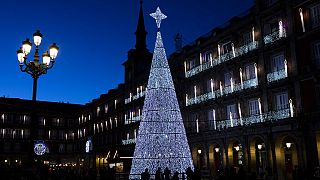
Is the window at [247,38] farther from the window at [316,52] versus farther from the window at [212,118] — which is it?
the window at [212,118]

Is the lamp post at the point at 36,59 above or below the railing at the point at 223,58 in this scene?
below

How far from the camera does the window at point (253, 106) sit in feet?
93.4

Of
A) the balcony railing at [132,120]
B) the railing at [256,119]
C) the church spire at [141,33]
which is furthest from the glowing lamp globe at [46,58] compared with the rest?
the church spire at [141,33]

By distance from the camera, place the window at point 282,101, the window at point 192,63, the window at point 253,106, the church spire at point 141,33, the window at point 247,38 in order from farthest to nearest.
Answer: the church spire at point 141,33, the window at point 192,63, the window at point 247,38, the window at point 253,106, the window at point 282,101

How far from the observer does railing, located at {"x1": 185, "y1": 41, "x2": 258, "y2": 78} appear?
95.8 feet

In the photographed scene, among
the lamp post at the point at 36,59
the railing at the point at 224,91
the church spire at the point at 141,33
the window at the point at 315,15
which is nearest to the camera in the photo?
the lamp post at the point at 36,59

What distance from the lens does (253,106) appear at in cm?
2883

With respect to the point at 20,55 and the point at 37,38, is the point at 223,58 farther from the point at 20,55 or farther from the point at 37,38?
the point at 20,55

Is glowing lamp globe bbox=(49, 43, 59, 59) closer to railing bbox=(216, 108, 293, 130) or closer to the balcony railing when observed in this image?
railing bbox=(216, 108, 293, 130)

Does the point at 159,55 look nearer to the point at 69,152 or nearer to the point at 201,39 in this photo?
the point at 201,39

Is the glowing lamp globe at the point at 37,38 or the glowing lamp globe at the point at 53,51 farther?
the glowing lamp globe at the point at 53,51

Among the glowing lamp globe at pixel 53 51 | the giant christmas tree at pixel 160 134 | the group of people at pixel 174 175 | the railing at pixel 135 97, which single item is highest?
the railing at pixel 135 97

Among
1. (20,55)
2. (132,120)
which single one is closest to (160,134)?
(20,55)

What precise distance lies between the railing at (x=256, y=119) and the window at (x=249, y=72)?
11.3 ft
